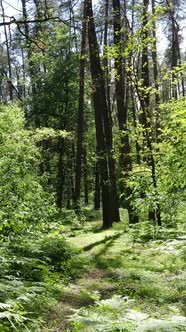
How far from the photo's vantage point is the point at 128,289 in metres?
5.68

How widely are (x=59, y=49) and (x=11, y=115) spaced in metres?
6.79

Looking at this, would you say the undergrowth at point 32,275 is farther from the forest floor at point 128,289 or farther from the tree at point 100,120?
the tree at point 100,120

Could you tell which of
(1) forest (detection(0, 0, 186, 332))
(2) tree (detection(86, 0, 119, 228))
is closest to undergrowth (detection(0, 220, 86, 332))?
(1) forest (detection(0, 0, 186, 332))

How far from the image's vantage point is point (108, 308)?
3.81m

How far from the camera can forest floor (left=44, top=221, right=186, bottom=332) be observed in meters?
3.27

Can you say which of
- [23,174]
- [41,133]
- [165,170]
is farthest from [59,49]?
[165,170]

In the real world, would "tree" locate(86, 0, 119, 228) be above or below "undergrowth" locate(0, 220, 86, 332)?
above

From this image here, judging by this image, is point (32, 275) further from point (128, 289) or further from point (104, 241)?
point (104, 241)

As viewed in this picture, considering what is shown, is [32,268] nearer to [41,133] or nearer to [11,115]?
[11,115]

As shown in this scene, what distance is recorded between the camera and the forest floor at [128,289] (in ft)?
10.7

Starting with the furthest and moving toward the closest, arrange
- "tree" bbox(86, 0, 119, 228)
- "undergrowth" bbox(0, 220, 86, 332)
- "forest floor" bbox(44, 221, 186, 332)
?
1. "tree" bbox(86, 0, 119, 228)
2. "undergrowth" bbox(0, 220, 86, 332)
3. "forest floor" bbox(44, 221, 186, 332)

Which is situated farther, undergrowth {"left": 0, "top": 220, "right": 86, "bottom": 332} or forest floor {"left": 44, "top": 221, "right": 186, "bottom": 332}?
undergrowth {"left": 0, "top": 220, "right": 86, "bottom": 332}

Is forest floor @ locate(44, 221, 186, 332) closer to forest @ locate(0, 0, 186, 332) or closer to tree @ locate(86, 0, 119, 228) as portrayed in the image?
forest @ locate(0, 0, 186, 332)

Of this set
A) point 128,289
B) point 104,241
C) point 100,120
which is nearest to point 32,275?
point 128,289
